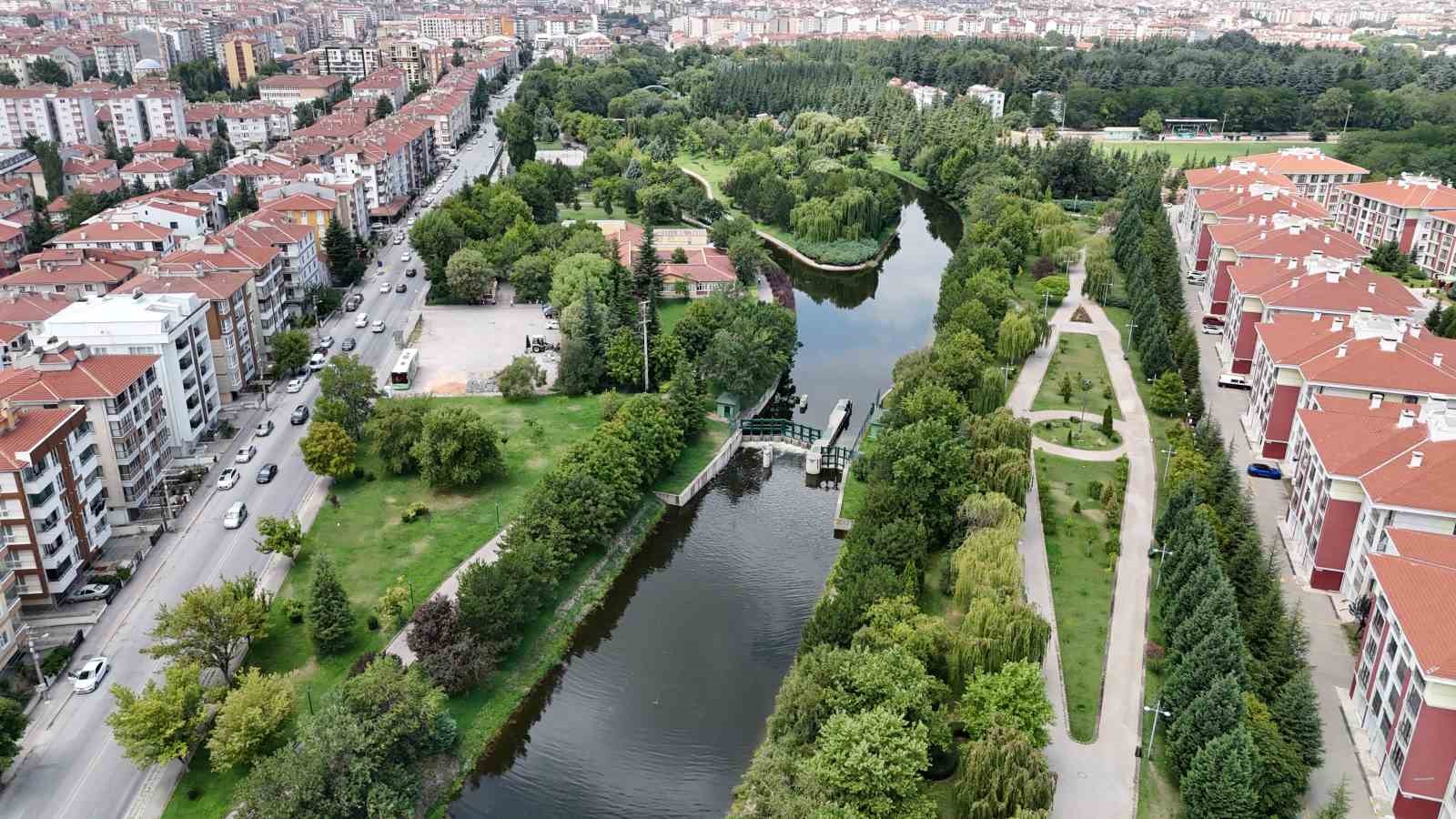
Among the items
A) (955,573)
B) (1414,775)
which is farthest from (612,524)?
(1414,775)

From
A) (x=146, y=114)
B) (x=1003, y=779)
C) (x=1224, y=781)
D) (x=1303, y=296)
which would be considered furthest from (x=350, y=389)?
(x=146, y=114)

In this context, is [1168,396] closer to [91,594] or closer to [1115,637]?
[1115,637]

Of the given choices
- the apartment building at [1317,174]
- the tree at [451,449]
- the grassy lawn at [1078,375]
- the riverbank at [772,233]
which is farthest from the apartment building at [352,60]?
the tree at [451,449]

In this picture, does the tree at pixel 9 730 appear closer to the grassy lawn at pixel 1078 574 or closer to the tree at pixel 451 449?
the tree at pixel 451 449

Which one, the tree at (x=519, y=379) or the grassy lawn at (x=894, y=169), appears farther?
the grassy lawn at (x=894, y=169)

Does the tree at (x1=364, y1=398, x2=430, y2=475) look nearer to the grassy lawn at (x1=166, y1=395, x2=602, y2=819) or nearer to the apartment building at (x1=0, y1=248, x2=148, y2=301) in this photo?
the grassy lawn at (x1=166, y1=395, x2=602, y2=819)

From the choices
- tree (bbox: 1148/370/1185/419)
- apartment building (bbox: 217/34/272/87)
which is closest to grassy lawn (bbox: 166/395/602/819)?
tree (bbox: 1148/370/1185/419)
